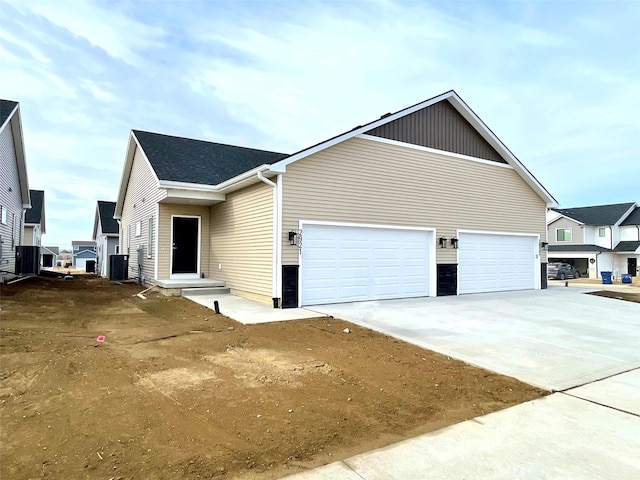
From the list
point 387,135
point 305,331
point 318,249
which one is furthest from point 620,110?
point 305,331

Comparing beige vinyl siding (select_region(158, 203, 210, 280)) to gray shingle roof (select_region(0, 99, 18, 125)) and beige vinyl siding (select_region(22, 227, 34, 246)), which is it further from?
beige vinyl siding (select_region(22, 227, 34, 246))

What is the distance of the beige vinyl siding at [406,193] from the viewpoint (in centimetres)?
964

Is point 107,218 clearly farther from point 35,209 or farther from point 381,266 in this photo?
point 381,266

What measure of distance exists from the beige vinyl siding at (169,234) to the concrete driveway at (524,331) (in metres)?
5.73

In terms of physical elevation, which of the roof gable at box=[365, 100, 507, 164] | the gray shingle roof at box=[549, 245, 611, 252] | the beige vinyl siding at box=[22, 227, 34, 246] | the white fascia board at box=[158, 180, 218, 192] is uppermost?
the roof gable at box=[365, 100, 507, 164]

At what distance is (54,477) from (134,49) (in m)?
12.0

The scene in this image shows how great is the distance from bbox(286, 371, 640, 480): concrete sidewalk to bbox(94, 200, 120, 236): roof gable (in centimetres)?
2580

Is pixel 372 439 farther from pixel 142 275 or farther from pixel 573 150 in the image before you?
pixel 573 150

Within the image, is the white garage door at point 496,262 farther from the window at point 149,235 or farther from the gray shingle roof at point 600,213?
the gray shingle roof at point 600,213

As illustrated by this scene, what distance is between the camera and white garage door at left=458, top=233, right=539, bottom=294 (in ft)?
41.8

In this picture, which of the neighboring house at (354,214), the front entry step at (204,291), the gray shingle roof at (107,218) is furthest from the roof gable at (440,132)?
the gray shingle roof at (107,218)

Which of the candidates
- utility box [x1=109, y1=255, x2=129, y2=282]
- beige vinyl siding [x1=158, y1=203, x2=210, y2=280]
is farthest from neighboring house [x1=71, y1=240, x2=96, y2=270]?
beige vinyl siding [x1=158, y1=203, x2=210, y2=280]

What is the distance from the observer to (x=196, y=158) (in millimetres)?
13953

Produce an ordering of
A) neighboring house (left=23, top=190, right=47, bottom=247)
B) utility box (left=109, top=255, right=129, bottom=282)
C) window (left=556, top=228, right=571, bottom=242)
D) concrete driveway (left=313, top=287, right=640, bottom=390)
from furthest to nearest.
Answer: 1. window (left=556, top=228, right=571, bottom=242)
2. neighboring house (left=23, top=190, right=47, bottom=247)
3. utility box (left=109, top=255, right=129, bottom=282)
4. concrete driveway (left=313, top=287, right=640, bottom=390)
